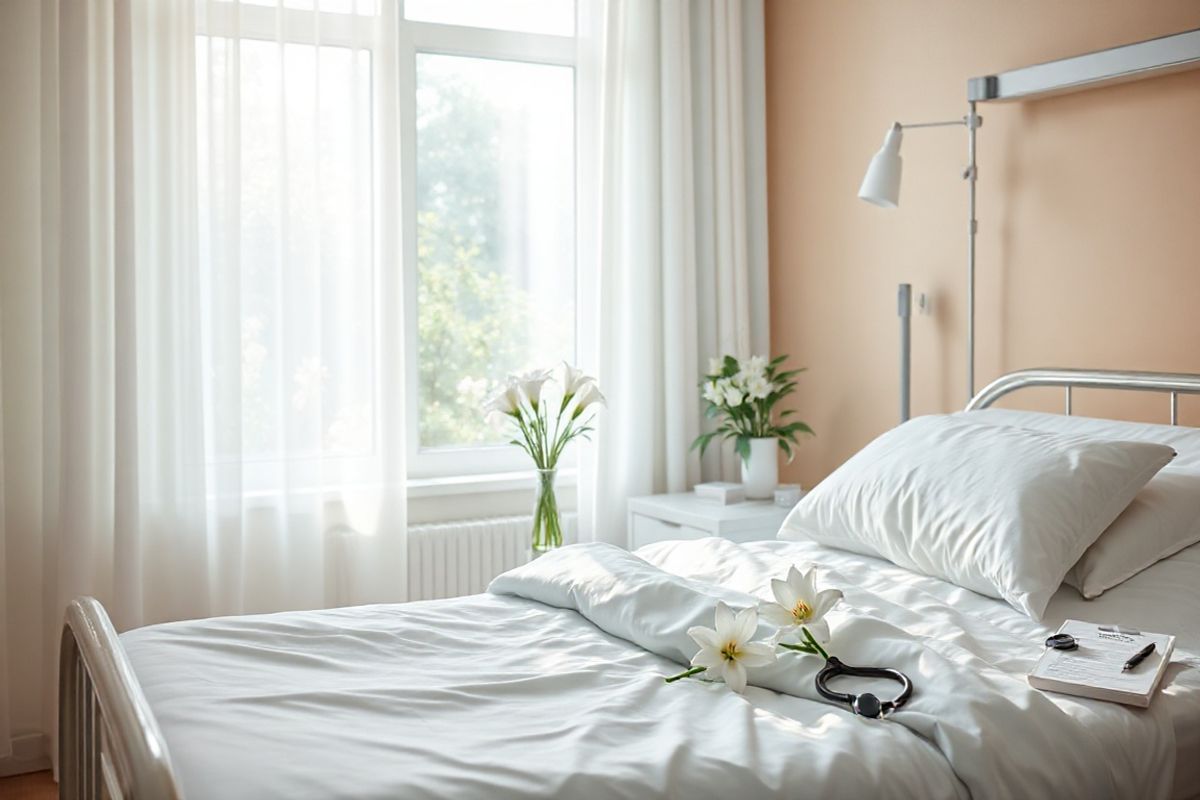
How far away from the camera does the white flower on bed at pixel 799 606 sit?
5.60 ft

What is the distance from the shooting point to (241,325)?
3.10m

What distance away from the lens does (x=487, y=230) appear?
12.0 ft

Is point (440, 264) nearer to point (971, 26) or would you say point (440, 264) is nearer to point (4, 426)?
point (4, 426)

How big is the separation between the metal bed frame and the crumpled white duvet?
90 millimetres

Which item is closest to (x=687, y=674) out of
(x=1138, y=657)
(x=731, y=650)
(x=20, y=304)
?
(x=731, y=650)

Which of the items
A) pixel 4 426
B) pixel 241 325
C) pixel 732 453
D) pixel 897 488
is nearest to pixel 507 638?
pixel 897 488

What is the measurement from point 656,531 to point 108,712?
2.25 m

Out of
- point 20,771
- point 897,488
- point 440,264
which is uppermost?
point 440,264

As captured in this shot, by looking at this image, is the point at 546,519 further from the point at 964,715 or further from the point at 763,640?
the point at 964,715

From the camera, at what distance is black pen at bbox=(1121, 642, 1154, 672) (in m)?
1.66

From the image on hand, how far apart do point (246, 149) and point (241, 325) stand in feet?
1.60

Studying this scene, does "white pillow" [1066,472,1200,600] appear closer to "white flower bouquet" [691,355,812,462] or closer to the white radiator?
"white flower bouquet" [691,355,812,462]

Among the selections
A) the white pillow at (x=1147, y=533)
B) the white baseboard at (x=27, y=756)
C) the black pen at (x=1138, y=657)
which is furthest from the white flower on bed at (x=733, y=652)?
the white baseboard at (x=27, y=756)

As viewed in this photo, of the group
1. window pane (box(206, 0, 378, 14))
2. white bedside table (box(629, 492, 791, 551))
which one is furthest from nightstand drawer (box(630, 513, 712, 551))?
window pane (box(206, 0, 378, 14))
